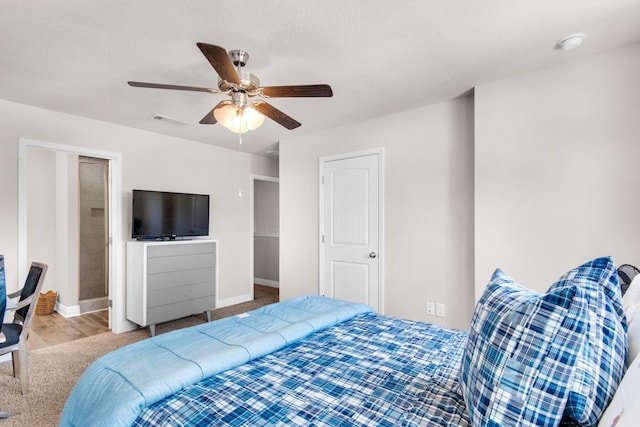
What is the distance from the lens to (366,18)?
1844mm

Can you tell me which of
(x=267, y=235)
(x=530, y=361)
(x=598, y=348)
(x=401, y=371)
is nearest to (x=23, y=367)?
(x=401, y=371)

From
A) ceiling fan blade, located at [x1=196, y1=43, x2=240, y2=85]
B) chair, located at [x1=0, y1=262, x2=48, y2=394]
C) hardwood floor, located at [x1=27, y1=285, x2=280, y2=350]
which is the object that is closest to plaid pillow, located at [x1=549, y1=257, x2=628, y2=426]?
ceiling fan blade, located at [x1=196, y1=43, x2=240, y2=85]

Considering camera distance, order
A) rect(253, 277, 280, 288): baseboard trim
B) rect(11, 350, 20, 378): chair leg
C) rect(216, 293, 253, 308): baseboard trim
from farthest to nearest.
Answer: rect(253, 277, 280, 288): baseboard trim
rect(216, 293, 253, 308): baseboard trim
rect(11, 350, 20, 378): chair leg

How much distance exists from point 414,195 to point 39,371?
3.66m

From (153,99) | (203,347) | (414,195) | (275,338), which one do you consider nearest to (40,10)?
(153,99)

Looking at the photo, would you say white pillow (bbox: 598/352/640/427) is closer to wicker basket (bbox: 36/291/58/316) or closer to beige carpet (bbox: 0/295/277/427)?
beige carpet (bbox: 0/295/277/427)

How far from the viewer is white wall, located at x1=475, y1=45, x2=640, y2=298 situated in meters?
2.15

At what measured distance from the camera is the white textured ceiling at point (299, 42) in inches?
69.1

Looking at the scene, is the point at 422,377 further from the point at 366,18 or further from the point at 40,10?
the point at 40,10

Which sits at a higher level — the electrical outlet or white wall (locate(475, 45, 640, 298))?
white wall (locate(475, 45, 640, 298))

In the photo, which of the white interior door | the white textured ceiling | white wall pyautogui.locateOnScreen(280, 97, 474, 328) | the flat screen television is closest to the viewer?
the white textured ceiling

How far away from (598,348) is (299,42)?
6.79 feet

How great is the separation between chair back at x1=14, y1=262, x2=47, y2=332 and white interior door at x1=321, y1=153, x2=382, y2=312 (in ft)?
8.61

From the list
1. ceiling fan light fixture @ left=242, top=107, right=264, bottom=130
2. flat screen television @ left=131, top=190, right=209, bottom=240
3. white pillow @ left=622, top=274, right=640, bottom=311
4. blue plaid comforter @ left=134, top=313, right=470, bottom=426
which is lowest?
blue plaid comforter @ left=134, top=313, right=470, bottom=426
